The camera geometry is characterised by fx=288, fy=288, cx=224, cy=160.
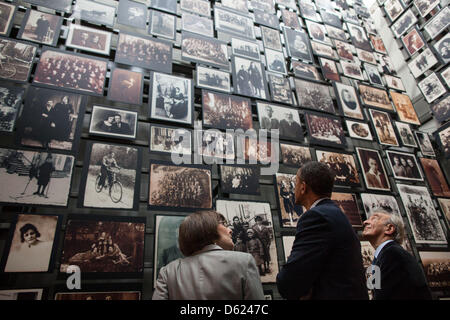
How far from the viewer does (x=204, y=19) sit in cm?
598

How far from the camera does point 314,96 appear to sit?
593 centimetres

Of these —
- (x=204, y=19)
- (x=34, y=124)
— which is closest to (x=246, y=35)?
(x=204, y=19)

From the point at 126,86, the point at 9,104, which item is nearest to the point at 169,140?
the point at 126,86

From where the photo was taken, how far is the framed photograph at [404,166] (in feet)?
18.6

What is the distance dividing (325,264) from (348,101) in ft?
16.7

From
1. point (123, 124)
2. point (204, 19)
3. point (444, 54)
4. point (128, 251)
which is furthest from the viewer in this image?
point (444, 54)

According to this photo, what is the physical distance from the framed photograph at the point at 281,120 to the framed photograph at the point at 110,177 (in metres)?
2.27

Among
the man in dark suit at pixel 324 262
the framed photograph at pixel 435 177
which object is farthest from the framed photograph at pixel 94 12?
the framed photograph at pixel 435 177

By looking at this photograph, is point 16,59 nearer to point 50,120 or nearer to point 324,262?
point 50,120

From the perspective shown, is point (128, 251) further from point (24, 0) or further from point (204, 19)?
point (204, 19)

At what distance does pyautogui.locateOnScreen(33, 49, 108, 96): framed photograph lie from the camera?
157 inches

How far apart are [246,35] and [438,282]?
5.86m

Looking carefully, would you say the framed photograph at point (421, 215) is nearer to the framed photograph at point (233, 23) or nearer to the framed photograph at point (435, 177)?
the framed photograph at point (435, 177)
